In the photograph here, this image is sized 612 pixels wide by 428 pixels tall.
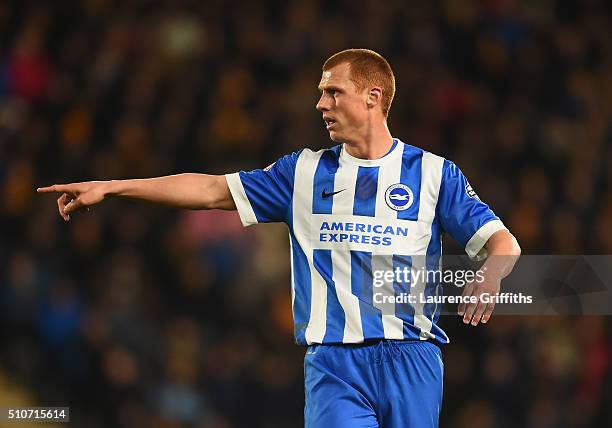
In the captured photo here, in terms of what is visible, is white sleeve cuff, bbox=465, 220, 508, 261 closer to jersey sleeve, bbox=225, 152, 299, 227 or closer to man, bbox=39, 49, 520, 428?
man, bbox=39, 49, 520, 428

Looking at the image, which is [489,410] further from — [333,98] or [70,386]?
[333,98]

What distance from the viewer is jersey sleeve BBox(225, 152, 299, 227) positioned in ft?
15.1

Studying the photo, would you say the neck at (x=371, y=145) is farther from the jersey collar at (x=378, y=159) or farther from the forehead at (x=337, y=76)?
the forehead at (x=337, y=76)

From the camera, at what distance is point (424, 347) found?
4.42m

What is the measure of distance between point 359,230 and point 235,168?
194 inches

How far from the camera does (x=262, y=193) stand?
15.1ft

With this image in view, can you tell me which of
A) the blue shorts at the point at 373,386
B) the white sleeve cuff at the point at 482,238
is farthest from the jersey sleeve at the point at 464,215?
the blue shorts at the point at 373,386

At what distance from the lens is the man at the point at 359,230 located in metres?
4.30

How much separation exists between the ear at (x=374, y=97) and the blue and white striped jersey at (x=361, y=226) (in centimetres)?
21

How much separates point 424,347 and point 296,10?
7.13 m

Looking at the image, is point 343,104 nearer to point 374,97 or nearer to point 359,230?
point 374,97

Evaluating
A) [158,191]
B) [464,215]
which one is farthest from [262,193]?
[464,215]

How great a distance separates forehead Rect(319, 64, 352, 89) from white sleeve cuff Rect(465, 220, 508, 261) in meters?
0.81

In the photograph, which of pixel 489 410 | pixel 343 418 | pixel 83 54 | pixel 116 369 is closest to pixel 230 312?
pixel 116 369
